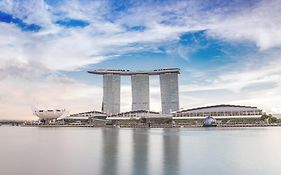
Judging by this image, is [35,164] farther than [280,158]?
No

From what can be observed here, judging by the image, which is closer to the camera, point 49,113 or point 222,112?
point 222,112

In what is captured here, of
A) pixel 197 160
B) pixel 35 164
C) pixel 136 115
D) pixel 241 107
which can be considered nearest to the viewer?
pixel 35 164

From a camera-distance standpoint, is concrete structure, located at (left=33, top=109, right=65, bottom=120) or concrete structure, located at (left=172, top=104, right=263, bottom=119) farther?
concrete structure, located at (left=33, top=109, right=65, bottom=120)

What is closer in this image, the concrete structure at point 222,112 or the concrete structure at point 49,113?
the concrete structure at point 222,112

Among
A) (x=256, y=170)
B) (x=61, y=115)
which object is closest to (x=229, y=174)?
(x=256, y=170)

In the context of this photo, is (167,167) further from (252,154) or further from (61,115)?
(61,115)

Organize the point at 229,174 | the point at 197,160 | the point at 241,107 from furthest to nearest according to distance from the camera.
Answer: the point at 241,107
the point at 197,160
the point at 229,174

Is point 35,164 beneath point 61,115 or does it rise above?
beneath
